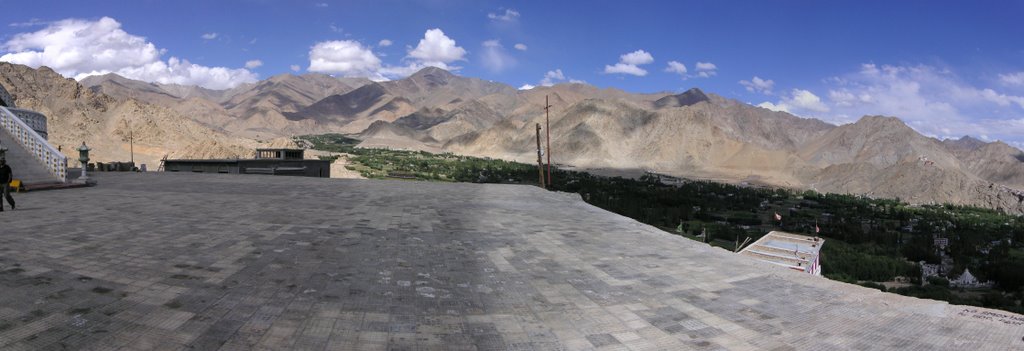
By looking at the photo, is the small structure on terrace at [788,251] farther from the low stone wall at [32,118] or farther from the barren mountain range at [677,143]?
the barren mountain range at [677,143]

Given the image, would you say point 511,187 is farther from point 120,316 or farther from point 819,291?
point 120,316

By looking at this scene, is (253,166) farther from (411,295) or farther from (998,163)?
(998,163)

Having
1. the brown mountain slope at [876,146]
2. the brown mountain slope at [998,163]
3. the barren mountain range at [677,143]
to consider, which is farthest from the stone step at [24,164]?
the brown mountain slope at [998,163]

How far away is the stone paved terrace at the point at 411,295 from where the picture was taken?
444cm

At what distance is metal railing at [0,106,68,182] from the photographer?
1608 centimetres

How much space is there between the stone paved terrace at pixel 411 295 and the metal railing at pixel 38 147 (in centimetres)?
806

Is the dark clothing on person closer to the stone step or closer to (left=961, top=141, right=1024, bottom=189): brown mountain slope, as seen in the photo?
the stone step

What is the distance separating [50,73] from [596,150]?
301 feet

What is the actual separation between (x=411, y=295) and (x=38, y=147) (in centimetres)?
1800

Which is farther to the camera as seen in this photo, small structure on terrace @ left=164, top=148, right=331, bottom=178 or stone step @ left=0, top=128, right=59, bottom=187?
small structure on terrace @ left=164, top=148, right=331, bottom=178

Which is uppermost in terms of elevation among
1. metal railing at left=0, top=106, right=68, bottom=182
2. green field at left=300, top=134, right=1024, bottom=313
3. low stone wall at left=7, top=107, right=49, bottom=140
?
low stone wall at left=7, top=107, right=49, bottom=140

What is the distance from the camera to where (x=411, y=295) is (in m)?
5.60

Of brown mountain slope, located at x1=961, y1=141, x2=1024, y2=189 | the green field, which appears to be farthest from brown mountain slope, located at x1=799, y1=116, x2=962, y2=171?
the green field

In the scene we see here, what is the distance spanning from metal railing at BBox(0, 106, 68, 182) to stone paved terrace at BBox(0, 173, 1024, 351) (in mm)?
8060
